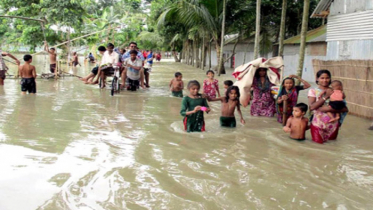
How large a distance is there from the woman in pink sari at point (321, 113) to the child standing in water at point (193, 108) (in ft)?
5.51

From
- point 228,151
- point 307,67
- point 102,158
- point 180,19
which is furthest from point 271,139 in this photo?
point 180,19

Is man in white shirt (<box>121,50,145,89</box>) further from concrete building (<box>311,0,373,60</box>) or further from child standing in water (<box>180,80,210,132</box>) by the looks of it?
concrete building (<box>311,0,373,60</box>)

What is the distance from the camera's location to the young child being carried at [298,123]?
6.00 m

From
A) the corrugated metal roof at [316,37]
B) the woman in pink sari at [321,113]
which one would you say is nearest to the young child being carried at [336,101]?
the woman in pink sari at [321,113]

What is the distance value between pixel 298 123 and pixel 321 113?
0.38m

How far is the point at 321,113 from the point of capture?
19.6ft

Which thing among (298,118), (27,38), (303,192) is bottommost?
(303,192)

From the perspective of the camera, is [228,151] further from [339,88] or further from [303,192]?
[339,88]

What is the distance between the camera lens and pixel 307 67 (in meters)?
18.6

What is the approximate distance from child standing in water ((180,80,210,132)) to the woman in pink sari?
168 centimetres

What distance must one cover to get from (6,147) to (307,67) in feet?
52.1

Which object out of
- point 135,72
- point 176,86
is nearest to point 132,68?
point 135,72

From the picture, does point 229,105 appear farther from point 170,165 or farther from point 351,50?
point 351,50

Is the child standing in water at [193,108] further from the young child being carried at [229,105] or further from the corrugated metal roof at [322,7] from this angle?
the corrugated metal roof at [322,7]
